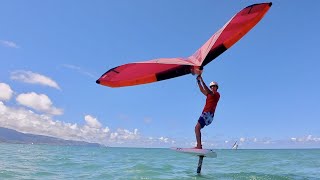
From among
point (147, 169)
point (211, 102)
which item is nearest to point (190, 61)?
point (211, 102)

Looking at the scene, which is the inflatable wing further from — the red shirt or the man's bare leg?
the man's bare leg

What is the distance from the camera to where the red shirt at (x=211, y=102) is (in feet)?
38.3

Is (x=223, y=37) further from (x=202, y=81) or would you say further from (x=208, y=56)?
(x=202, y=81)

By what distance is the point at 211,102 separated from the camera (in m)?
11.7

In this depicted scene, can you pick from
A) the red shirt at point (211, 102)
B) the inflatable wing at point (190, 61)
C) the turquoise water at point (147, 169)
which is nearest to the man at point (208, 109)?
the red shirt at point (211, 102)

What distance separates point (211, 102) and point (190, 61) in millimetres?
1456

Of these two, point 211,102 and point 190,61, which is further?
point 211,102

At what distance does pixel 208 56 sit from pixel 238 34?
3.96 ft

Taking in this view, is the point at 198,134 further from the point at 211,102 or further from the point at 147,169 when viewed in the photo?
the point at 147,169

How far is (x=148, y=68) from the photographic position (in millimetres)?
12016

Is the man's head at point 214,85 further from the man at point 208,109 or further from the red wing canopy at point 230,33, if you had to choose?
the red wing canopy at point 230,33

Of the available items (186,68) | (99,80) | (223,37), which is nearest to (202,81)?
(186,68)

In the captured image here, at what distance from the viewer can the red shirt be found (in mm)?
11672

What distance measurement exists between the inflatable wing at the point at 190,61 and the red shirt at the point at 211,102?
99cm
